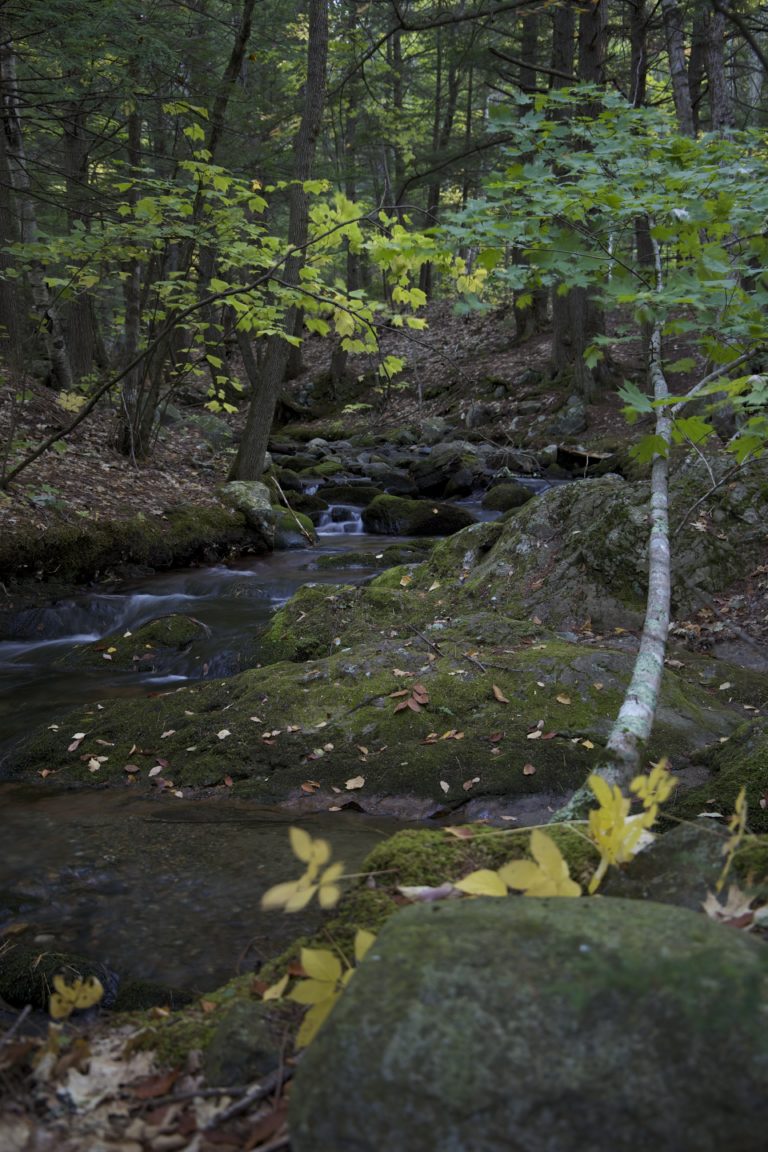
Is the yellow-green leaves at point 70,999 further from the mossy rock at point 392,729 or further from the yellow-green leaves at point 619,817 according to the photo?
the mossy rock at point 392,729

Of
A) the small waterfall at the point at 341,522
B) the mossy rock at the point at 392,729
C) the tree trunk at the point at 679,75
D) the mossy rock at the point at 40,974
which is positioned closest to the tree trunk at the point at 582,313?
the tree trunk at the point at 679,75

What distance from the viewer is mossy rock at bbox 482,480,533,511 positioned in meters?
A: 12.9

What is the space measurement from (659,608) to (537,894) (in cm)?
201

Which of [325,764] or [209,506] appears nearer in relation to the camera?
[325,764]

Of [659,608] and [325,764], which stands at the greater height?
[659,608]

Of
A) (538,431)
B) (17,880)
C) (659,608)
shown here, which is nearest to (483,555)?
(659,608)

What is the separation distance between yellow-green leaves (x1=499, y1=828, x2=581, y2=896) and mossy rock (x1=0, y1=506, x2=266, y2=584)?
831 centimetres

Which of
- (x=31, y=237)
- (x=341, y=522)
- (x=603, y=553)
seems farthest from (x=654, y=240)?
(x=31, y=237)

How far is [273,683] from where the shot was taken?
556 cm

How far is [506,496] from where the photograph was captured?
1306 cm

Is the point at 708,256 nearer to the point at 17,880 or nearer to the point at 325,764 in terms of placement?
the point at 325,764

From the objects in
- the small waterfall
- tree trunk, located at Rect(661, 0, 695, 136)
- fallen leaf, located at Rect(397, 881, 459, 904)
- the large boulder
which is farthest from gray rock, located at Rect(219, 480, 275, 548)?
the large boulder

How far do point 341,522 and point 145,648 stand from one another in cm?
653

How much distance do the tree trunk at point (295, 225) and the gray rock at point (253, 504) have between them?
0.75 meters
